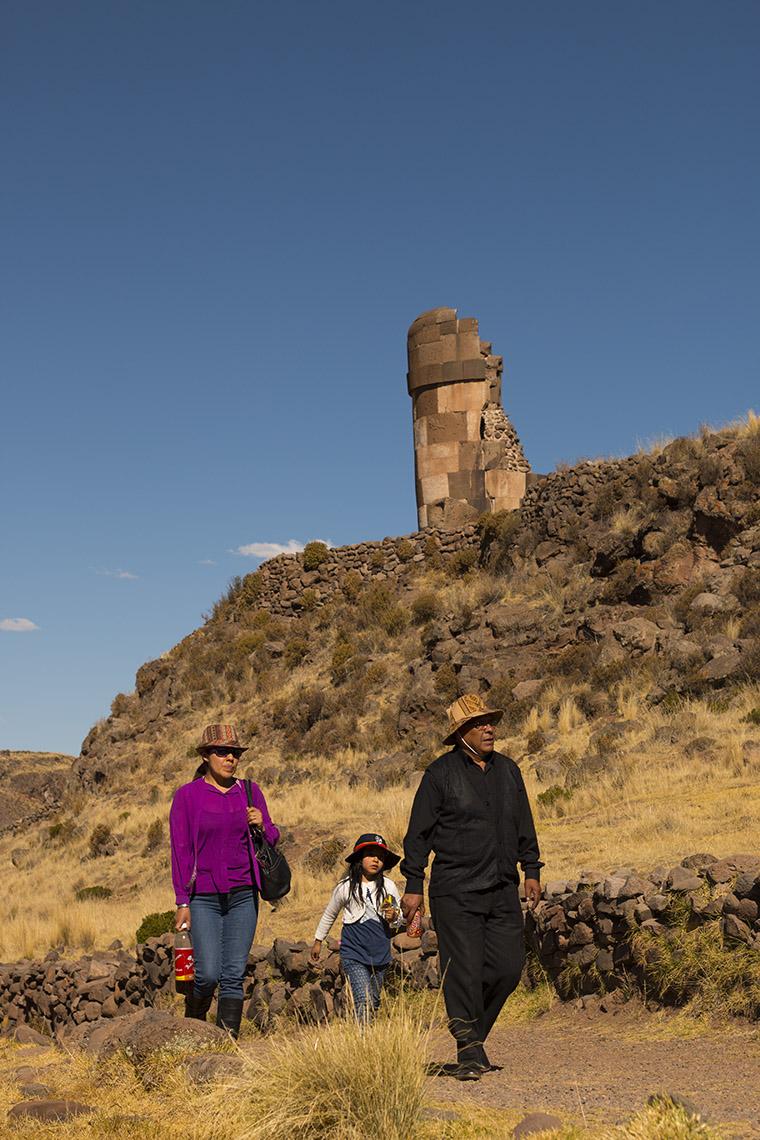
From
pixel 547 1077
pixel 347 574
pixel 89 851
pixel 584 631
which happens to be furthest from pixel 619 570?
pixel 547 1077

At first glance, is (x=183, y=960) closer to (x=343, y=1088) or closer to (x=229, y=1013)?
(x=229, y=1013)

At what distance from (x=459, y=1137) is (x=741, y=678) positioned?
1566 centimetres

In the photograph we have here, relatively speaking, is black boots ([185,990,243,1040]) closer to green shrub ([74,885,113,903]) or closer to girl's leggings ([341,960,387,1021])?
girl's leggings ([341,960,387,1021])

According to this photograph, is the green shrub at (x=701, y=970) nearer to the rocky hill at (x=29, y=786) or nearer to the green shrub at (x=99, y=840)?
the green shrub at (x=99, y=840)

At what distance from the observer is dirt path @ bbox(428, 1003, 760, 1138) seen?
5.68 metres

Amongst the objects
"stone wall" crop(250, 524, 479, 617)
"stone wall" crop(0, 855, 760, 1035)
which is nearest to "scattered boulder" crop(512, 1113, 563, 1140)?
"stone wall" crop(0, 855, 760, 1035)

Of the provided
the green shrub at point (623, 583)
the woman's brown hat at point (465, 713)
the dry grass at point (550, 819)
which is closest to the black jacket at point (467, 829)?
the woman's brown hat at point (465, 713)

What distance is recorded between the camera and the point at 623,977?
30.7ft

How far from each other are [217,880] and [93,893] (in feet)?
51.0

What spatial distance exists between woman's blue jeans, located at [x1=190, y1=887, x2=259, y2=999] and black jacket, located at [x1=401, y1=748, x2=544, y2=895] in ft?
4.13

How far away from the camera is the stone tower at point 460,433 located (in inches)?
1236

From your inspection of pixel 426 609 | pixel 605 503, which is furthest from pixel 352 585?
pixel 605 503

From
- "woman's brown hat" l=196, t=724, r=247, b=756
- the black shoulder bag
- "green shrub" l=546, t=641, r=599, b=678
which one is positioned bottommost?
the black shoulder bag

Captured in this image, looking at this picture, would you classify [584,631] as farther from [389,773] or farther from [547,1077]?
[547,1077]
